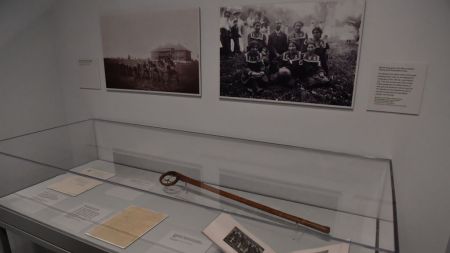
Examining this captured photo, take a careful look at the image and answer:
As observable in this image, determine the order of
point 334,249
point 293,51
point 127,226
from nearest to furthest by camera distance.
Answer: point 334,249 → point 127,226 → point 293,51

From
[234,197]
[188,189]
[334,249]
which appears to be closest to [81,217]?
[188,189]

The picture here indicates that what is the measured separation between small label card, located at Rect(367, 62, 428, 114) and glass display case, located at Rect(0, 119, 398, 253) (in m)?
0.28

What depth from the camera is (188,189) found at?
4.85 ft

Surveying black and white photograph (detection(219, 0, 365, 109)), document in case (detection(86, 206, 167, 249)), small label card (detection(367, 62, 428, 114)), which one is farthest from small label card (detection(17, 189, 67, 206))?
small label card (detection(367, 62, 428, 114))

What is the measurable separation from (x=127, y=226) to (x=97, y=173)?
0.47 metres

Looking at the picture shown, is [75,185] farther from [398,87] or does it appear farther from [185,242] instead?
[398,87]

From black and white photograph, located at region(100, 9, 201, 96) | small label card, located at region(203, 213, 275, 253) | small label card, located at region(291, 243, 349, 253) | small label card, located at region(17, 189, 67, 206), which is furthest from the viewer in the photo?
black and white photograph, located at region(100, 9, 201, 96)

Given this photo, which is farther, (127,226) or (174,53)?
(174,53)

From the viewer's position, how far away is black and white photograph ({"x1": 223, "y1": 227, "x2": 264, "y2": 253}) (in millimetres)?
1106

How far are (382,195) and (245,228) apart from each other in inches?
25.8

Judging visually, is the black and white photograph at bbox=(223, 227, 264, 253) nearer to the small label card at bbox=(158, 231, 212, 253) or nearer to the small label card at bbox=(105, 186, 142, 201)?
the small label card at bbox=(158, 231, 212, 253)

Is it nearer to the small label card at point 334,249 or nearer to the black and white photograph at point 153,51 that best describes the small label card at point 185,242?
the small label card at point 334,249

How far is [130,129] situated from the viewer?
2.02 meters

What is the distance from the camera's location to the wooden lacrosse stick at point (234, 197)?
1109mm
